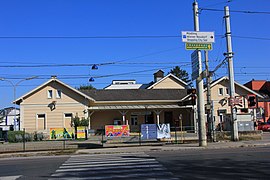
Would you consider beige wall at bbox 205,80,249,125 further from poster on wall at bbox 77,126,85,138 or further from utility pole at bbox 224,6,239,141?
poster on wall at bbox 77,126,85,138

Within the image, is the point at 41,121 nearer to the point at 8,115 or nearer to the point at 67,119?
the point at 67,119

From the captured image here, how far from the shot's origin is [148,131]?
28.4m

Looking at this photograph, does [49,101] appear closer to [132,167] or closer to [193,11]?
[193,11]

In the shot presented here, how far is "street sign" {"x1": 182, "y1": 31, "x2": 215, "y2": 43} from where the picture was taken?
22.9 m

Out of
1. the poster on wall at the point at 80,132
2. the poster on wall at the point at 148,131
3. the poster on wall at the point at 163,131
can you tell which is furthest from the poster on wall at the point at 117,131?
the poster on wall at the point at 80,132

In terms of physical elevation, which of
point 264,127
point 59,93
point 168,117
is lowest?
point 264,127

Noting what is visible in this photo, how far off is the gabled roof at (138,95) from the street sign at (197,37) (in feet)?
72.4

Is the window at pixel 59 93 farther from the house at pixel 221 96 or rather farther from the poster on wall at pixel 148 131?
the house at pixel 221 96

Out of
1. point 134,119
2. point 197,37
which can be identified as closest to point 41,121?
point 134,119

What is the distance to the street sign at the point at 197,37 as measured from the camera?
902 inches

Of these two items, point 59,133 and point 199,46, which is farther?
point 59,133

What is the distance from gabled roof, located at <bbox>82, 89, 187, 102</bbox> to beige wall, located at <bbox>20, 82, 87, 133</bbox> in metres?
3.33

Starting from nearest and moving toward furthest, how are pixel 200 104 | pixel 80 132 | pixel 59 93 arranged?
pixel 200 104, pixel 80 132, pixel 59 93

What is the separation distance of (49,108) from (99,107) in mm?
6022
